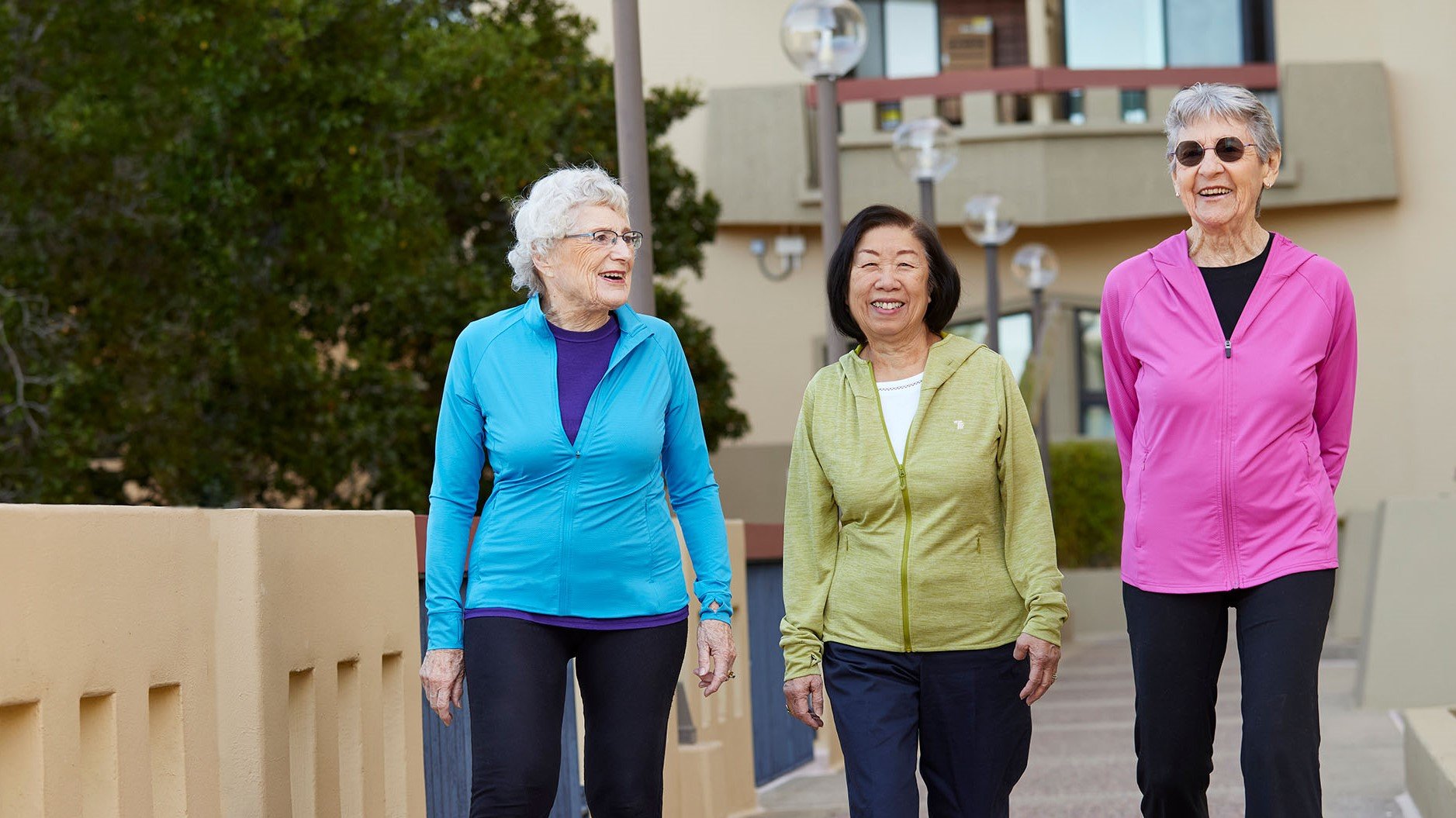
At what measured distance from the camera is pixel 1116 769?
948 centimetres

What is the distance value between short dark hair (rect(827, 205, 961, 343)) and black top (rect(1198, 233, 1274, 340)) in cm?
58

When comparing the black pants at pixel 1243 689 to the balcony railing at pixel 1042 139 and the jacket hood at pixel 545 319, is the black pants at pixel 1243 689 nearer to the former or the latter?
the jacket hood at pixel 545 319

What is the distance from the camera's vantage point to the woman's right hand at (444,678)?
4020 mm

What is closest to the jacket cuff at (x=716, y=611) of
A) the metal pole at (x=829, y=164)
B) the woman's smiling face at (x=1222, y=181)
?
the woman's smiling face at (x=1222, y=181)

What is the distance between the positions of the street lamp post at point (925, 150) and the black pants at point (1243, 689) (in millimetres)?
10595

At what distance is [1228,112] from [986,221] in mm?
14134

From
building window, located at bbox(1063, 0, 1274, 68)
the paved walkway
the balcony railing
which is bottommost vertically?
the paved walkway

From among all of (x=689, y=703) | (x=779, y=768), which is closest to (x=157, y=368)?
(x=779, y=768)

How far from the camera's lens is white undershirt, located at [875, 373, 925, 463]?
4.22 m

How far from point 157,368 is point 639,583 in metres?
12.8

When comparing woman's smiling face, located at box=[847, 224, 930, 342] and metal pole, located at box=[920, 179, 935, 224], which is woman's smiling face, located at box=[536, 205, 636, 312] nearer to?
woman's smiling face, located at box=[847, 224, 930, 342]

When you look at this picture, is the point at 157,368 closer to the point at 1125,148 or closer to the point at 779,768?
the point at 779,768

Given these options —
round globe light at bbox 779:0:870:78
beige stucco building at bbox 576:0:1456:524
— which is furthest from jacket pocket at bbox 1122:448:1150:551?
beige stucco building at bbox 576:0:1456:524

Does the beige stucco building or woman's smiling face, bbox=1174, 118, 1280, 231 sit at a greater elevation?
the beige stucco building
